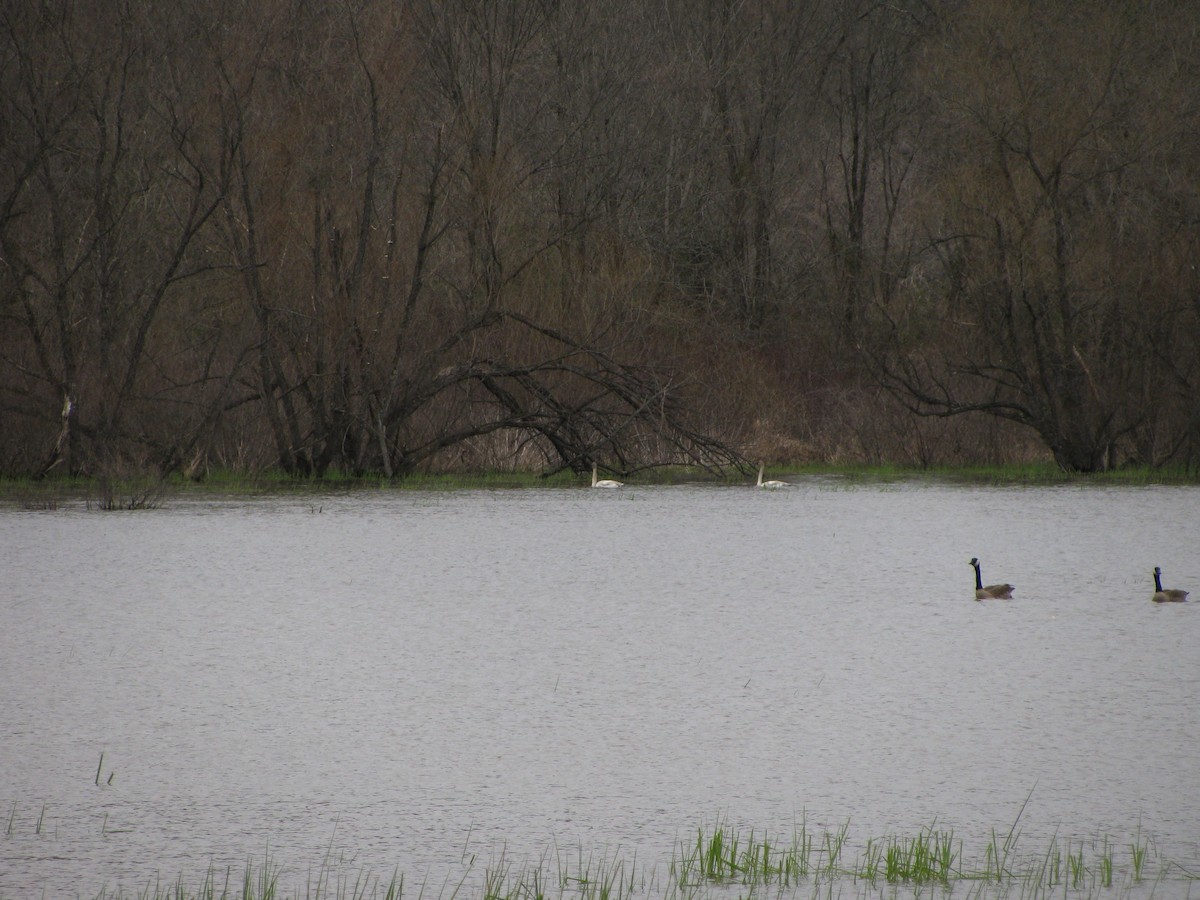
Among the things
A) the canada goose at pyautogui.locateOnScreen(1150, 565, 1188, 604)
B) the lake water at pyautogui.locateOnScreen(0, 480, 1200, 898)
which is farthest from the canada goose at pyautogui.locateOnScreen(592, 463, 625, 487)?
the canada goose at pyautogui.locateOnScreen(1150, 565, 1188, 604)

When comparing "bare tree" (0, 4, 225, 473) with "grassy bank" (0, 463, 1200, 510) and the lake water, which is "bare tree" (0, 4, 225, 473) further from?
the lake water

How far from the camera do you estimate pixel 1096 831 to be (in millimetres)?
5754

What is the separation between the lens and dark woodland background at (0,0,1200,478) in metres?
20.9

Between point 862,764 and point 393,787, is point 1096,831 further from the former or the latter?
point 393,787

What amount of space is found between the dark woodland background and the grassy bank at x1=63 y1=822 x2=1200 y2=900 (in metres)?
14.8

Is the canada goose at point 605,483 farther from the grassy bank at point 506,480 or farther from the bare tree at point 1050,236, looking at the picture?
the bare tree at point 1050,236

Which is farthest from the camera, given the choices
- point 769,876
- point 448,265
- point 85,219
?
point 448,265

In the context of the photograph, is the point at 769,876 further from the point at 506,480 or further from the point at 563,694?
Result: the point at 506,480

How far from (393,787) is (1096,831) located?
2.69m

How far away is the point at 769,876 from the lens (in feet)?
17.3

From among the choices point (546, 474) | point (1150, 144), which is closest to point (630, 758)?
point (546, 474)

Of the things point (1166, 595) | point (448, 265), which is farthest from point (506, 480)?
point (1166, 595)

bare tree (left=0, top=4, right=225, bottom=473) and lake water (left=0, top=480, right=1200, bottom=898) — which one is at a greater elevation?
bare tree (left=0, top=4, right=225, bottom=473)

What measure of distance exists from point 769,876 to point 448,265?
58.7ft
